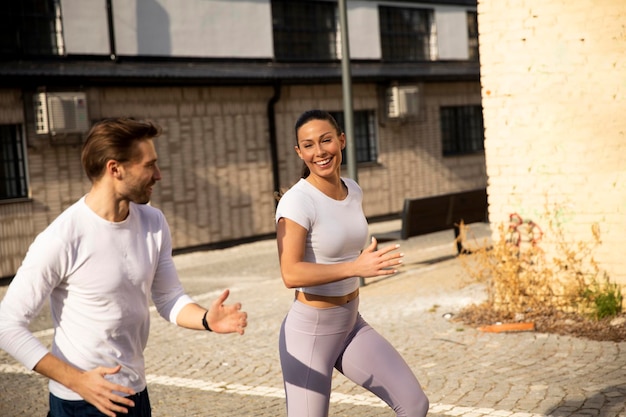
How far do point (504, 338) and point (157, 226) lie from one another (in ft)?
18.7

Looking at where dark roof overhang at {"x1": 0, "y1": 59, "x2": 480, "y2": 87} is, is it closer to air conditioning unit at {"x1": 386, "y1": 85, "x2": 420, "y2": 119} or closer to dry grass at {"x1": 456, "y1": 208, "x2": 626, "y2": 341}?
air conditioning unit at {"x1": 386, "y1": 85, "x2": 420, "y2": 119}

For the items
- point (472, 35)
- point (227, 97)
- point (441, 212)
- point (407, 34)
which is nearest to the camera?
point (441, 212)

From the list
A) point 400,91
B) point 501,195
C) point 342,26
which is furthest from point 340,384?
point 400,91

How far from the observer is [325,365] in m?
4.60

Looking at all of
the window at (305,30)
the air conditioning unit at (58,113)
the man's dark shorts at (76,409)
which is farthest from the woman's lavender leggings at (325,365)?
the window at (305,30)

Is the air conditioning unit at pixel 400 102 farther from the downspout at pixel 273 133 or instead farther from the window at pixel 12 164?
the window at pixel 12 164

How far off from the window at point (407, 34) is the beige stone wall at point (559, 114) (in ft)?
46.9

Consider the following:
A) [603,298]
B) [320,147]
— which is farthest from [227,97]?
[320,147]

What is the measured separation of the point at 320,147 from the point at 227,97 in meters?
15.6

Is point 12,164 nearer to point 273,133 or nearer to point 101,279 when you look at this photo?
point 273,133

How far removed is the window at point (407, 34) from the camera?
2417 cm

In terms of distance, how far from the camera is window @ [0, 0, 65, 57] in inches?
666

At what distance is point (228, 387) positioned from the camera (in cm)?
793

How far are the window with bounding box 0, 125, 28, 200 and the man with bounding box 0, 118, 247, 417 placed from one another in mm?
13677
